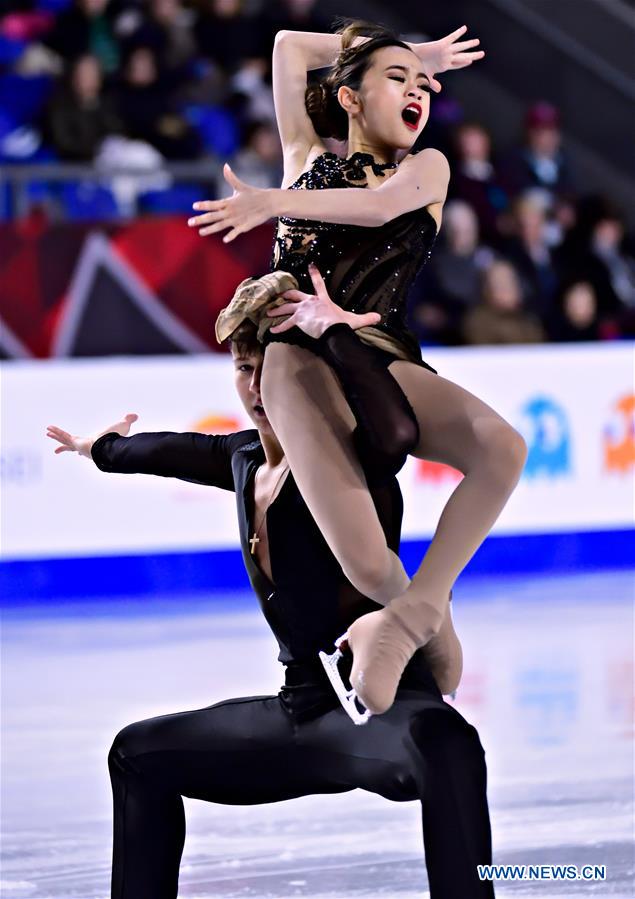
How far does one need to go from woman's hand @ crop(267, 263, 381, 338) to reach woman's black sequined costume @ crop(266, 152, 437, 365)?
125mm

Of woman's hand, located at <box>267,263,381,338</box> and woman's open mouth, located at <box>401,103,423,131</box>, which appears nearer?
woman's hand, located at <box>267,263,381,338</box>

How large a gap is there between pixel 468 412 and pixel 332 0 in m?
9.18

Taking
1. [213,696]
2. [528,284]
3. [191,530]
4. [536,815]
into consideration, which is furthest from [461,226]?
[536,815]

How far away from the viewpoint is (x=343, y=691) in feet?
7.89

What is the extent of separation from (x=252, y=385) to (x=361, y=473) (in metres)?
0.28

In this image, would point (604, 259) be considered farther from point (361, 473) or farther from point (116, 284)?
point (361, 473)

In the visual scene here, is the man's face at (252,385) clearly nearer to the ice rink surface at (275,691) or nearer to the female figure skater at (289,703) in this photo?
the female figure skater at (289,703)

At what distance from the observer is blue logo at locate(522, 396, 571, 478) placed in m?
7.42

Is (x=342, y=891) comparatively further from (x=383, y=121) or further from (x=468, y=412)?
(x=383, y=121)

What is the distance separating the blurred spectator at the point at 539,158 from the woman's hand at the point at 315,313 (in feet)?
25.3

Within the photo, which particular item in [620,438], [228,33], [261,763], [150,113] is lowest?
[261,763]

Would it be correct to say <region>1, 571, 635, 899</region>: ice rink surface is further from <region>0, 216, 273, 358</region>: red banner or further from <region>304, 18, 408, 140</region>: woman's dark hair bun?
<region>304, 18, 408, 140</region>: woman's dark hair bun

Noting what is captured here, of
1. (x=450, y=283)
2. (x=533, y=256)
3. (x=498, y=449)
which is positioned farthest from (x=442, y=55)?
(x=533, y=256)

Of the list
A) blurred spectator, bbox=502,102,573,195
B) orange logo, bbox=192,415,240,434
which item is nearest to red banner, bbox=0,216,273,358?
orange logo, bbox=192,415,240,434
